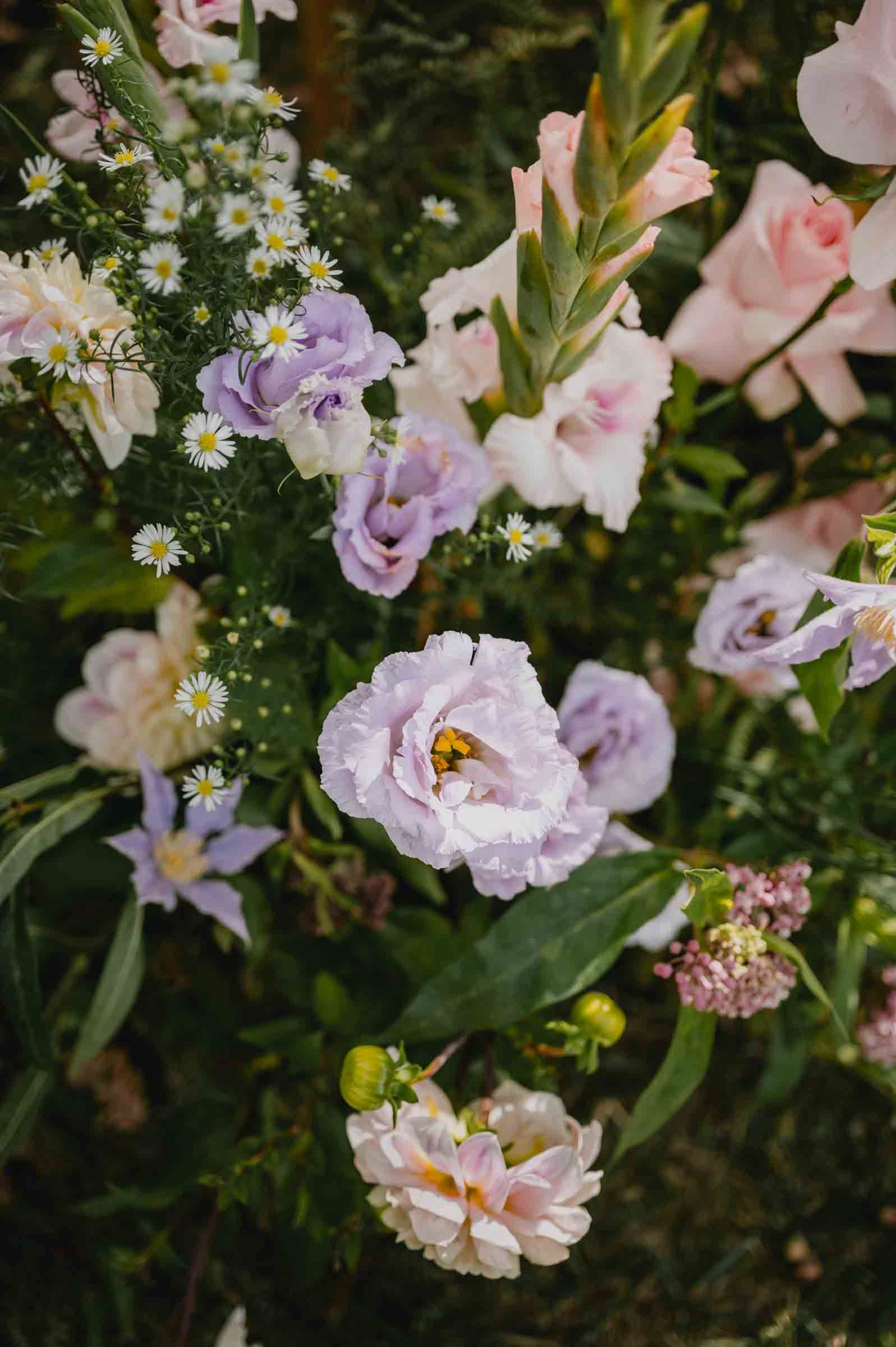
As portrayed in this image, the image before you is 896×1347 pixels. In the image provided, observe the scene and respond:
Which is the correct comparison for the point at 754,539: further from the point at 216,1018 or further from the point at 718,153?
the point at 216,1018

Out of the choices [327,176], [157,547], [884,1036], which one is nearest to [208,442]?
[157,547]

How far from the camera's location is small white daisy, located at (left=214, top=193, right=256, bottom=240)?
396 millimetres

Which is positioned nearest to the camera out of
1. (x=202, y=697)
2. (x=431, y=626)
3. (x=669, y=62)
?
(x=669, y=62)

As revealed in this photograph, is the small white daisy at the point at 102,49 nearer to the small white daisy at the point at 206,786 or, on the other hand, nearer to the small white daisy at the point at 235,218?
the small white daisy at the point at 235,218

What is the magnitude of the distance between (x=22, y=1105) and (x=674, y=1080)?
0.40m

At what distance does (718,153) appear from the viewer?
0.77 m

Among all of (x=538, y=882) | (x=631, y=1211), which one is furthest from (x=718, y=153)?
(x=631, y=1211)

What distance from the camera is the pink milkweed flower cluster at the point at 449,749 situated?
0.43m

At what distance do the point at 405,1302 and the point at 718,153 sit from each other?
0.94 m

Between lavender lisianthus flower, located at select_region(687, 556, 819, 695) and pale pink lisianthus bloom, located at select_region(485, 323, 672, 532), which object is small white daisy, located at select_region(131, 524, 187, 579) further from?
lavender lisianthus flower, located at select_region(687, 556, 819, 695)

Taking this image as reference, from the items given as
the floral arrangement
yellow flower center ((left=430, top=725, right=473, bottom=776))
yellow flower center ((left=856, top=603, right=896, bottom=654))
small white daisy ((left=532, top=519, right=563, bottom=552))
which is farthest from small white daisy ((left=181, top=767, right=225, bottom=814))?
yellow flower center ((left=856, top=603, right=896, bottom=654))

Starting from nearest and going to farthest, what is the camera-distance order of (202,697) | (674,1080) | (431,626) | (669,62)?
(669,62)
(202,697)
(674,1080)
(431,626)

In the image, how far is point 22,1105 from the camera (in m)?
0.62

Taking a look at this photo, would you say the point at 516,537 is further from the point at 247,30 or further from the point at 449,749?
the point at 247,30
